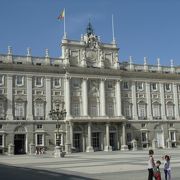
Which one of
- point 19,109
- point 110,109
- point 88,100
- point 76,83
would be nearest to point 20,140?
point 19,109

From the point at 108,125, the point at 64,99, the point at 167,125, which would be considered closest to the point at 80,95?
the point at 64,99

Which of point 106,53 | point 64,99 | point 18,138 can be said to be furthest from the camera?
point 106,53

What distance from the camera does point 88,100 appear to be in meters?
64.8

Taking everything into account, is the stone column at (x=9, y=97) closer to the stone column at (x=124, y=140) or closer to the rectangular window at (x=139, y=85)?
the stone column at (x=124, y=140)

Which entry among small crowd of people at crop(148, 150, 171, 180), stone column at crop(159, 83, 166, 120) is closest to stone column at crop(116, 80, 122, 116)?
stone column at crop(159, 83, 166, 120)

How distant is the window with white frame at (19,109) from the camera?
196 feet

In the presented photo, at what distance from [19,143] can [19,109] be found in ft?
17.7

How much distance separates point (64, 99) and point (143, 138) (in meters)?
16.9

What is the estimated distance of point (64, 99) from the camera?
208ft

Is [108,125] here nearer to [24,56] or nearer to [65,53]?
[65,53]

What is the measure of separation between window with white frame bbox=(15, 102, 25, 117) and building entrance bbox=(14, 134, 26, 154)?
3337 millimetres

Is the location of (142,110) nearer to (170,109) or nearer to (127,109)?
(127,109)

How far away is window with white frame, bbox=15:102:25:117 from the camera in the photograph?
59.8 metres

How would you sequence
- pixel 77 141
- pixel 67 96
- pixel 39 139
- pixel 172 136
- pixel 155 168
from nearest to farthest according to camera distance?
1. pixel 155 168
2. pixel 39 139
3. pixel 67 96
4. pixel 77 141
5. pixel 172 136
